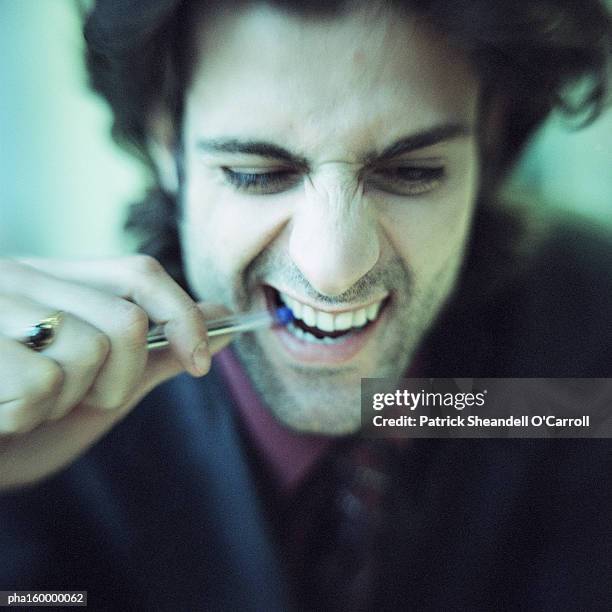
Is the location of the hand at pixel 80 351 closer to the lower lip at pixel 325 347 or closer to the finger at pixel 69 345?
the finger at pixel 69 345

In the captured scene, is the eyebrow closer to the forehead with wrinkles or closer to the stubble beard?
the forehead with wrinkles

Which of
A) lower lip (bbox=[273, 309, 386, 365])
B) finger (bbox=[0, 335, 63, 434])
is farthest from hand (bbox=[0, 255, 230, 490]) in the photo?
lower lip (bbox=[273, 309, 386, 365])

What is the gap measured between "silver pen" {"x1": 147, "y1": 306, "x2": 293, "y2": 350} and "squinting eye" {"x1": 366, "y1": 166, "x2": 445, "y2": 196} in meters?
0.16

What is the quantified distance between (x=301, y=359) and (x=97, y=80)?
0.35 metres

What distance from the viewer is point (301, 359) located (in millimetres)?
700

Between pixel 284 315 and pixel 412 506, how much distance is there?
0.25m

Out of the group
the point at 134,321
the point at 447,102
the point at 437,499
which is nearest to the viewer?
the point at 134,321

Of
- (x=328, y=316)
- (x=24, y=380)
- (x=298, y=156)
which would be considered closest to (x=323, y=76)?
(x=298, y=156)

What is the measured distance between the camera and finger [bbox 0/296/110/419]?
0.49 meters

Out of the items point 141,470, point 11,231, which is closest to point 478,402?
point 141,470

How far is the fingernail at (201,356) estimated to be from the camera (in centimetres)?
54

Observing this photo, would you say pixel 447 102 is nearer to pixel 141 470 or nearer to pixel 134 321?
pixel 134 321

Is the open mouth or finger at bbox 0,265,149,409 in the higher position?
the open mouth

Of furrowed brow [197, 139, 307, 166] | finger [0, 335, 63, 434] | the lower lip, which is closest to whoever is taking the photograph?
finger [0, 335, 63, 434]
